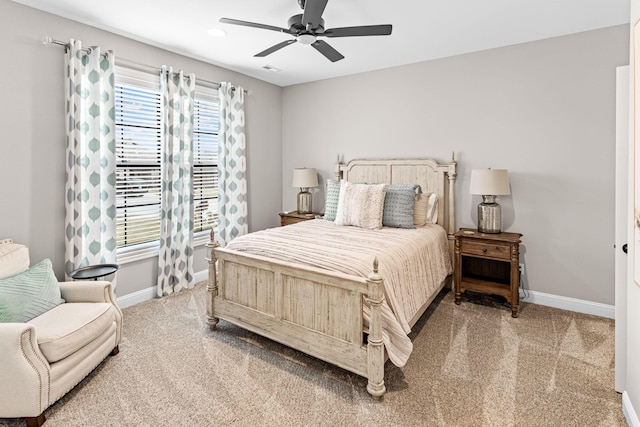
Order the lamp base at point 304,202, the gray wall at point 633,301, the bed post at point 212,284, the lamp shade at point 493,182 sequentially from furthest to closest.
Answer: the lamp base at point 304,202, the lamp shade at point 493,182, the bed post at point 212,284, the gray wall at point 633,301

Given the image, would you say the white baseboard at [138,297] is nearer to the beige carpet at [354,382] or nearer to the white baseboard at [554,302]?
the white baseboard at [554,302]

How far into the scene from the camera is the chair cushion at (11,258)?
2.31 metres

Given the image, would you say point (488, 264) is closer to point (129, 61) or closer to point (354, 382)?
point (354, 382)

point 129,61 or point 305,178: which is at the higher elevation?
point 129,61

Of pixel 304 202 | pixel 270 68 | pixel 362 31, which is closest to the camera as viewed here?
pixel 362 31

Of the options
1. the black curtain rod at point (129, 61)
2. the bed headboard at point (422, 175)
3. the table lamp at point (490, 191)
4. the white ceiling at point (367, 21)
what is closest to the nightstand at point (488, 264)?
the table lamp at point (490, 191)

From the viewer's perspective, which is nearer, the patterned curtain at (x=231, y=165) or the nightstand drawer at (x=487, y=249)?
the nightstand drawer at (x=487, y=249)

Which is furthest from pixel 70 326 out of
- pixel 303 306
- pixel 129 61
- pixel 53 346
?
pixel 129 61

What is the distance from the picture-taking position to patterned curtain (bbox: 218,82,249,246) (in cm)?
438

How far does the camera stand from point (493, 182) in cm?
336

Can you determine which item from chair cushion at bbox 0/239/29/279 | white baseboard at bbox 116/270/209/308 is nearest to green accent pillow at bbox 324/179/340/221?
white baseboard at bbox 116/270/209/308

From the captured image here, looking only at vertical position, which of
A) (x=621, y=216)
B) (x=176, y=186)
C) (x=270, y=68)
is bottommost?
(x=621, y=216)

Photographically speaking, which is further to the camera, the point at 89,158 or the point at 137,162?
the point at 137,162

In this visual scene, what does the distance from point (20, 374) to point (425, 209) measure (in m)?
3.51
